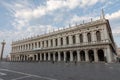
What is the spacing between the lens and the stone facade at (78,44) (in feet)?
117

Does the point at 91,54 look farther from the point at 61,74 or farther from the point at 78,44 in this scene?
the point at 61,74

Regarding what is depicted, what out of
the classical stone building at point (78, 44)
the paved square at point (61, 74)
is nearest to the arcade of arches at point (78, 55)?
the classical stone building at point (78, 44)

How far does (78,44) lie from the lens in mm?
40438

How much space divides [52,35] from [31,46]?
15808 millimetres

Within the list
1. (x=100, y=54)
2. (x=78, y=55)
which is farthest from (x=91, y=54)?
(x=78, y=55)

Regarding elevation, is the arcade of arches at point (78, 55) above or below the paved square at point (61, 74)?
above

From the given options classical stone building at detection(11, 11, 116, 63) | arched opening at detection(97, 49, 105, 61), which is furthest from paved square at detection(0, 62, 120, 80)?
arched opening at detection(97, 49, 105, 61)

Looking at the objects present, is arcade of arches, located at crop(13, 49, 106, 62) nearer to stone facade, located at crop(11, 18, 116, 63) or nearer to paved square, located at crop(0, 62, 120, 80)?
stone facade, located at crop(11, 18, 116, 63)

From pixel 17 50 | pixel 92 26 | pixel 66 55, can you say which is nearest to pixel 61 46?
pixel 66 55

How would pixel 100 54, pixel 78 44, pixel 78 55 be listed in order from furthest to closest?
pixel 78 44
pixel 78 55
pixel 100 54

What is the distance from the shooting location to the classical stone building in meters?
35.7

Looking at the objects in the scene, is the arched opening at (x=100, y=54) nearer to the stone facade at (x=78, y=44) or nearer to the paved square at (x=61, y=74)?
the stone facade at (x=78, y=44)

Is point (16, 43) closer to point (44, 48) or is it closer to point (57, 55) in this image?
point (44, 48)

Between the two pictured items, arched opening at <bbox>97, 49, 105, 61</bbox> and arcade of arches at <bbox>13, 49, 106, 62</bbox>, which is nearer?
arcade of arches at <bbox>13, 49, 106, 62</bbox>
